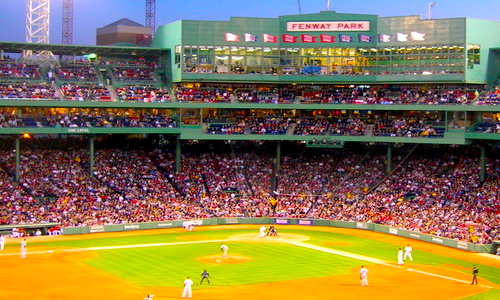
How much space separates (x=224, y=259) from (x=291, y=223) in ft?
58.0

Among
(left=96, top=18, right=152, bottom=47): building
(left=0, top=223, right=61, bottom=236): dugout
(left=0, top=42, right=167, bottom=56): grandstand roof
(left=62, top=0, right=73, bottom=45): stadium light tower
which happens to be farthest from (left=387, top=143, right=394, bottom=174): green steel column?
(left=62, top=0, right=73, bottom=45): stadium light tower

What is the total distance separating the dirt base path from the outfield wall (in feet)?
14.3

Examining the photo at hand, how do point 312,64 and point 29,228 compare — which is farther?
point 312,64

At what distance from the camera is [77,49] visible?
6969 cm

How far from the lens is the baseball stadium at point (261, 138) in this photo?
2233 inches

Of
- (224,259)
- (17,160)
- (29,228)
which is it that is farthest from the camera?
(17,160)

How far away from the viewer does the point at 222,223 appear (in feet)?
204

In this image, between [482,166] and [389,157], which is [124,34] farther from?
[482,166]

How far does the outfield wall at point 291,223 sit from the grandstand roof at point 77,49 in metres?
20.6

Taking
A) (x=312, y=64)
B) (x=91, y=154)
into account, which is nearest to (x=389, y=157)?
(x=312, y=64)

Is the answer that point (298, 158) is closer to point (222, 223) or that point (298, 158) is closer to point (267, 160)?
point (267, 160)

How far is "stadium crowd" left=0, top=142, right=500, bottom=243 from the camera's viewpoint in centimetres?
5756

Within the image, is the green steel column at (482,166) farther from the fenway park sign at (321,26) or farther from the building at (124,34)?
the building at (124,34)

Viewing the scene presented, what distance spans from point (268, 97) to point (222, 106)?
18.9 ft
